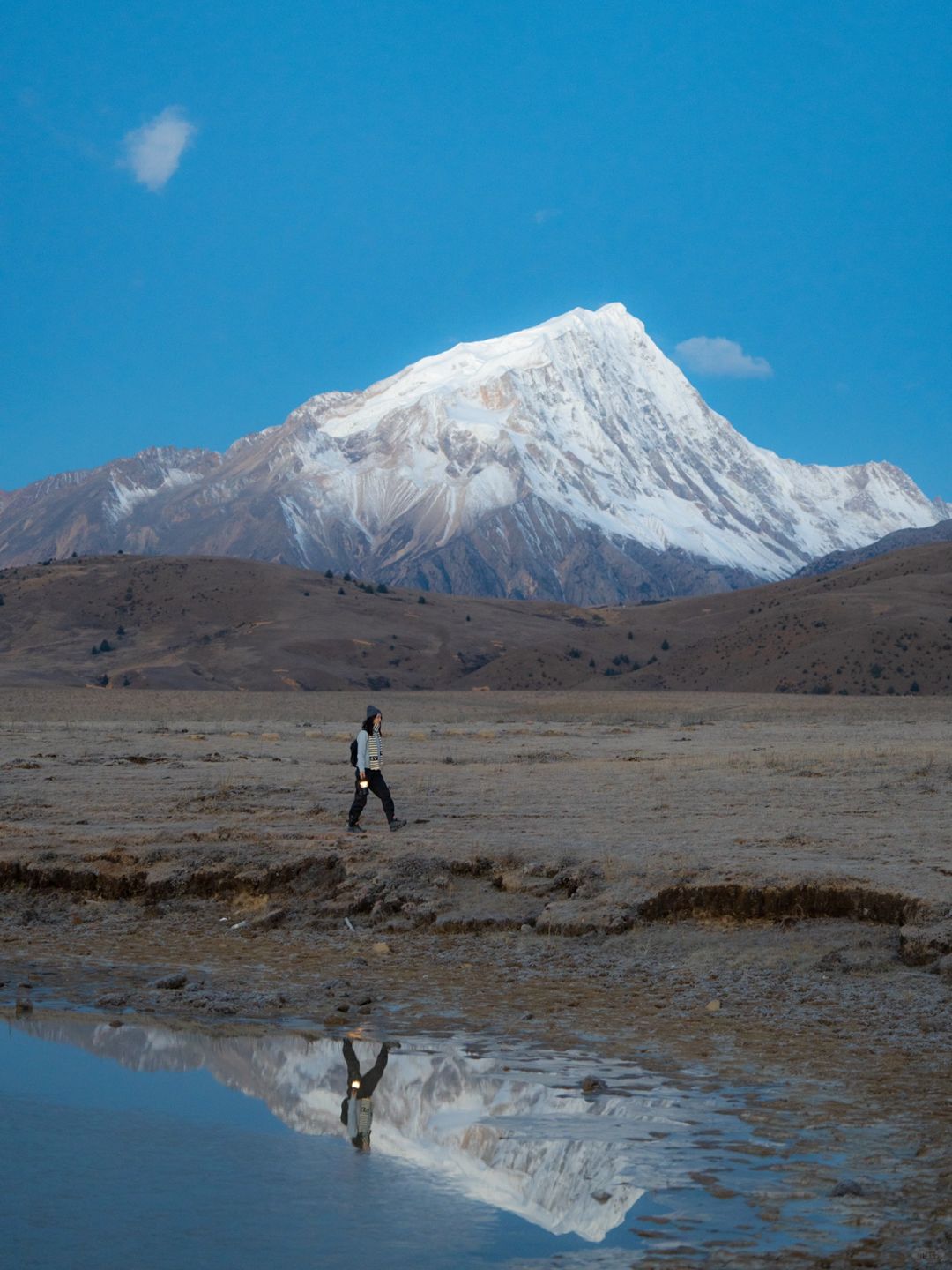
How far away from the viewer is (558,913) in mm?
12188

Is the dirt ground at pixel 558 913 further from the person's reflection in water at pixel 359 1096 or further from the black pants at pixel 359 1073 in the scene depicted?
the person's reflection in water at pixel 359 1096

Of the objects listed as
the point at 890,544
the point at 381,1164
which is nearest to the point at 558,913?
the point at 381,1164

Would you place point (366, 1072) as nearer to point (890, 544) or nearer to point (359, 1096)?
point (359, 1096)

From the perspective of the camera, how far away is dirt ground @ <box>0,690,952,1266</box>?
8.97 metres

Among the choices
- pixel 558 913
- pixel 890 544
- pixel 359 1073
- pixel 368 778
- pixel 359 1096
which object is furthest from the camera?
pixel 890 544

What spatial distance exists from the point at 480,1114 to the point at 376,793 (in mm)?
8249

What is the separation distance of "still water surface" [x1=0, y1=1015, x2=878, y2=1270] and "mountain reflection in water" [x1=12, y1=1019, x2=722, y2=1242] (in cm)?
2

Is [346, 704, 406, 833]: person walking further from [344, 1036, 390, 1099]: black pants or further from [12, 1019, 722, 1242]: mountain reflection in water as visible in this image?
→ [344, 1036, 390, 1099]: black pants

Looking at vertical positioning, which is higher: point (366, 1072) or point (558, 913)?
point (558, 913)

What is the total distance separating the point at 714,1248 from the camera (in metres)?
5.71

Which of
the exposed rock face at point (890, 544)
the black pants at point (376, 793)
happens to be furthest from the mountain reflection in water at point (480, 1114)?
the exposed rock face at point (890, 544)

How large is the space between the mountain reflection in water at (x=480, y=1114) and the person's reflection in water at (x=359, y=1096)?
0.05 m

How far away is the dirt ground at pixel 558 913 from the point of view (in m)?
8.97

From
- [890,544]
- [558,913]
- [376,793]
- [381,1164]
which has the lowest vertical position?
[381,1164]
